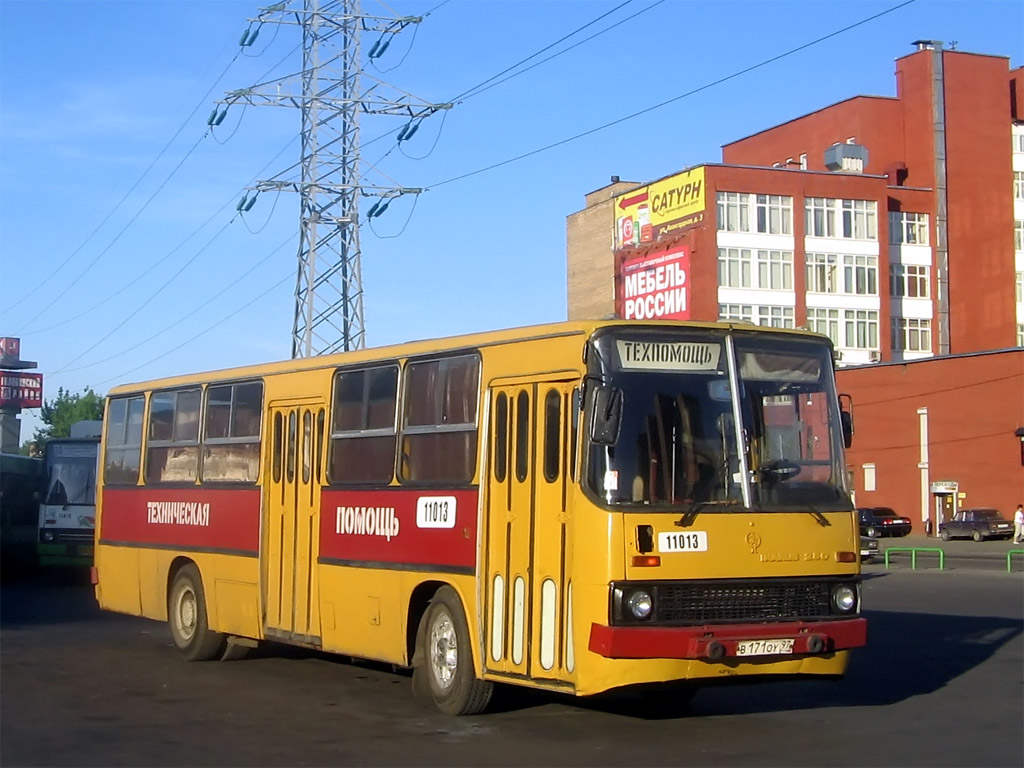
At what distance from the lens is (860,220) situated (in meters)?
76.0

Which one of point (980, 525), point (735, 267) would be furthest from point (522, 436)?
point (735, 267)

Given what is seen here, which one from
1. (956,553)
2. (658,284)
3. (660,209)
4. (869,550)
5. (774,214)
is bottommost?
(956,553)

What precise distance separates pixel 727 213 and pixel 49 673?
62755 millimetres

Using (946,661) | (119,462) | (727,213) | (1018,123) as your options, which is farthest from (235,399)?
(1018,123)

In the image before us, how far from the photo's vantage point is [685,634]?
9758 mm

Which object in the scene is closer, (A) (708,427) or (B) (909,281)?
(A) (708,427)

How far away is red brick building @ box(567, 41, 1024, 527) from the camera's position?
7362 centimetres

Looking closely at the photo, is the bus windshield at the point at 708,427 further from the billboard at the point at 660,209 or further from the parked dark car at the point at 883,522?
the billboard at the point at 660,209

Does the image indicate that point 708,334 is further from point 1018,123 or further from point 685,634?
point 1018,123

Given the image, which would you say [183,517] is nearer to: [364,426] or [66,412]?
[364,426]

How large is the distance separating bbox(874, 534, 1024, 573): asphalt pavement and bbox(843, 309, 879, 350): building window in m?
14.1

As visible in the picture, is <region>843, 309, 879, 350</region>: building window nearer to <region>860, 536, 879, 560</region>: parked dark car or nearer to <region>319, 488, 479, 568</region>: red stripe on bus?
<region>860, 536, 879, 560</region>: parked dark car

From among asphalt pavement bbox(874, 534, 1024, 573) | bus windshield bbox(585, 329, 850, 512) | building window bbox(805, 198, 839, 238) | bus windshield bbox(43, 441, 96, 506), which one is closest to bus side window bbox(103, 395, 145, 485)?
bus windshield bbox(585, 329, 850, 512)

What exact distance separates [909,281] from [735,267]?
11.3 metres
